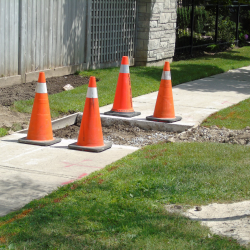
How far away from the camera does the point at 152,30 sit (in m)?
13.4

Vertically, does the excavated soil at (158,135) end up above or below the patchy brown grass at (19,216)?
above

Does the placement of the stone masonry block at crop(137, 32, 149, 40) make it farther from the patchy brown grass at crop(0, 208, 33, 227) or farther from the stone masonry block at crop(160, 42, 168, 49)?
the patchy brown grass at crop(0, 208, 33, 227)

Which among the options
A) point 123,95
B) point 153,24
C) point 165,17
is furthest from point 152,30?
point 123,95

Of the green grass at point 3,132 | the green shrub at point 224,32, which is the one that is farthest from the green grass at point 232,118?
the green shrub at point 224,32

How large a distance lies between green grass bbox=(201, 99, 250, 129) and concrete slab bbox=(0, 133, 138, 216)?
176cm

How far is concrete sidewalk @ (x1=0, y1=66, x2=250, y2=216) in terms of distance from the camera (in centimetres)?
433

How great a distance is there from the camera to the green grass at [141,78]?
7887 mm

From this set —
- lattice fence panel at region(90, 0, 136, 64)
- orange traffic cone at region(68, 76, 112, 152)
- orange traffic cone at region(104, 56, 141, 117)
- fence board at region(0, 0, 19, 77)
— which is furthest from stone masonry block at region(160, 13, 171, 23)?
orange traffic cone at region(68, 76, 112, 152)

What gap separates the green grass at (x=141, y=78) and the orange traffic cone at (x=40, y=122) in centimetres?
138

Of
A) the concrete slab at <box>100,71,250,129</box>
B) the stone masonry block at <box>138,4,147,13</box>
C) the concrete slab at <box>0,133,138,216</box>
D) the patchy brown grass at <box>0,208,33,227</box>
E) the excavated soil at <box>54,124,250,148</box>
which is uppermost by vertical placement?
the stone masonry block at <box>138,4,147,13</box>

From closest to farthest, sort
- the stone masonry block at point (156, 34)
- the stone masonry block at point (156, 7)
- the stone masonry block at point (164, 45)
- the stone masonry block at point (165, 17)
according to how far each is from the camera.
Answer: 1. the stone masonry block at point (156, 7)
2. the stone masonry block at point (156, 34)
3. the stone masonry block at point (165, 17)
4. the stone masonry block at point (164, 45)

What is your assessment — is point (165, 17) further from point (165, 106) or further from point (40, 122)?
point (40, 122)

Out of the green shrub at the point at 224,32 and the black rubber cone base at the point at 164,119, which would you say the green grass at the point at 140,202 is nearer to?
the black rubber cone base at the point at 164,119

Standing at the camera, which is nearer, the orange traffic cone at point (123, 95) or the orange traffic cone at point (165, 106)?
the orange traffic cone at point (165, 106)
